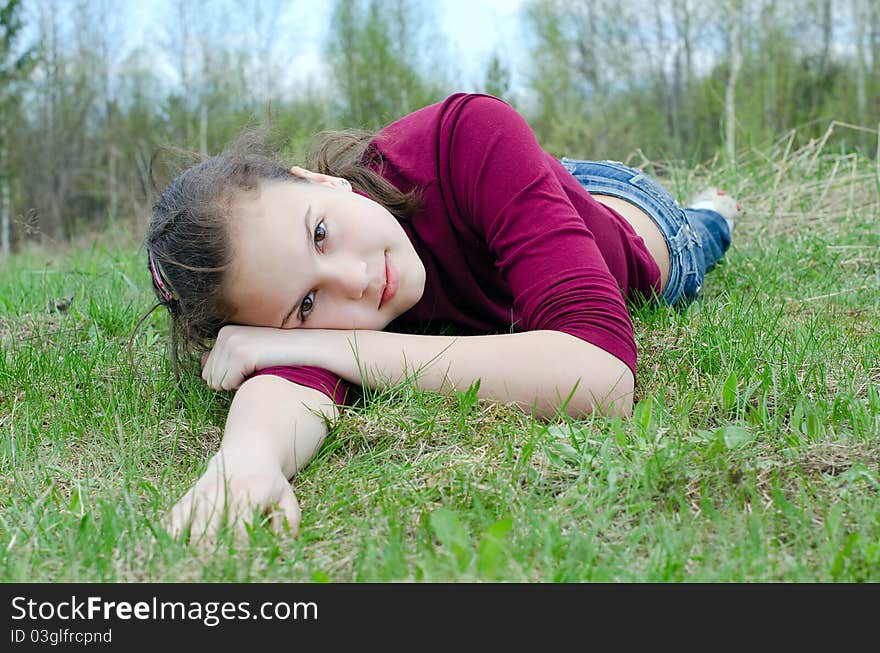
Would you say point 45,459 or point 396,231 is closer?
point 45,459

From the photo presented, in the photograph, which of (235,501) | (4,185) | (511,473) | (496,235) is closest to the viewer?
(235,501)

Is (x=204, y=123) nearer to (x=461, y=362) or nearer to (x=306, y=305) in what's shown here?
(x=306, y=305)

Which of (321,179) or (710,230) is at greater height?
(321,179)

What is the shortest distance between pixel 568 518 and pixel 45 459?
1.19m

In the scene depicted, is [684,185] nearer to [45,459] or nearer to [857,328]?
[857,328]

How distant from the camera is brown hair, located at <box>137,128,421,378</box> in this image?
1.84m

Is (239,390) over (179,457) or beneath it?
over

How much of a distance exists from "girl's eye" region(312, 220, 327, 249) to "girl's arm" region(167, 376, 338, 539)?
0.32 metres

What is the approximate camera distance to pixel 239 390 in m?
1.83

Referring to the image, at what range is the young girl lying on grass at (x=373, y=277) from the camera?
181cm

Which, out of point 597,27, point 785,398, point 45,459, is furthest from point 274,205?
point 597,27

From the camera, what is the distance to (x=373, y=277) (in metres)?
1.92

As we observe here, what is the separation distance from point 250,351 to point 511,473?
2.28ft

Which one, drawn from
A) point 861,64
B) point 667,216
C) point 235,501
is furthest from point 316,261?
point 861,64
